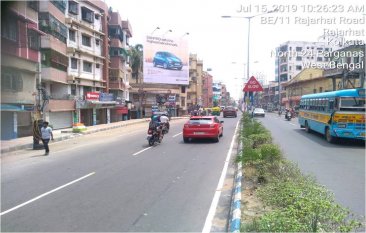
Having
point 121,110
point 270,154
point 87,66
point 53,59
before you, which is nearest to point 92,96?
point 87,66

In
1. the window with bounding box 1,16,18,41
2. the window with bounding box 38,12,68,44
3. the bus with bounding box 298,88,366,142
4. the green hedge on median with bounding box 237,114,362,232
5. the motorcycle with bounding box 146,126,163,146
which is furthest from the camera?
the window with bounding box 38,12,68,44

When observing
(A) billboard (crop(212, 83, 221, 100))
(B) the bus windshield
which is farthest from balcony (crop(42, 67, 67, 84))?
(A) billboard (crop(212, 83, 221, 100))

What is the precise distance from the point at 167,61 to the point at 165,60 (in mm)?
477

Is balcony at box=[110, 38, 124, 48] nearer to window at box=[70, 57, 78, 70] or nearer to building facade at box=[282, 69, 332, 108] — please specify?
window at box=[70, 57, 78, 70]

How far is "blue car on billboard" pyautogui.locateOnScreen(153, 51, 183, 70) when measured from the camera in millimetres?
58312

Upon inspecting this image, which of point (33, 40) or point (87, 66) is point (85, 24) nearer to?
point (87, 66)

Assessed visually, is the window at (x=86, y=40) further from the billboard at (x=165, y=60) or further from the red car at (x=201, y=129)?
the red car at (x=201, y=129)

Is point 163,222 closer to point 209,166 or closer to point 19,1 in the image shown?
point 19,1

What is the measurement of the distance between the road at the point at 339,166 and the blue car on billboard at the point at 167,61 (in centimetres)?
4309

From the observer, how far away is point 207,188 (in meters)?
8.40

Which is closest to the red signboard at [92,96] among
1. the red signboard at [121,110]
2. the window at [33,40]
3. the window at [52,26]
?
the window at [52,26]

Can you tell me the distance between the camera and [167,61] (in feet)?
195

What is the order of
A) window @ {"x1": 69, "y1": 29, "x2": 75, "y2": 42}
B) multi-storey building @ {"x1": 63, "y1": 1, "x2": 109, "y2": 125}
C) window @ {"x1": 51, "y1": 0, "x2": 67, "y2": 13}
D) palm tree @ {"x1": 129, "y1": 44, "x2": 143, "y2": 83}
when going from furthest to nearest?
1. palm tree @ {"x1": 129, "y1": 44, "x2": 143, "y2": 83}
2. multi-storey building @ {"x1": 63, "y1": 1, "x2": 109, "y2": 125}
3. window @ {"x1": 69, "y1": 29, "x2": 75, "y2": 42}
4. window @ {"x1": 51, "y1": 0, "x2": 67, "y2": 13}

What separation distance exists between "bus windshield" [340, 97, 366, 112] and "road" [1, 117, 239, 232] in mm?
7362
